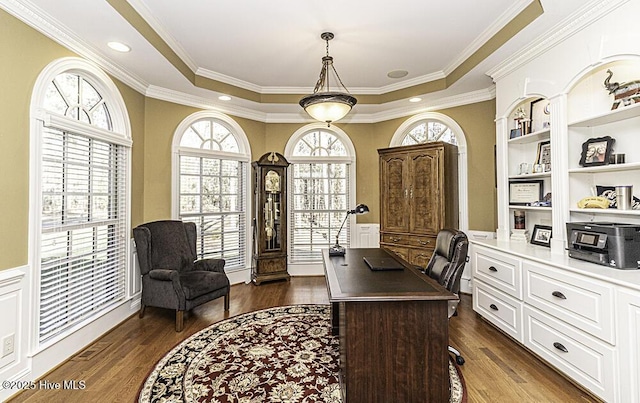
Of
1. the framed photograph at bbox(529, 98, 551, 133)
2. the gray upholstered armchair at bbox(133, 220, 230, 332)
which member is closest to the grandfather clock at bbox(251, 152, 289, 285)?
the gray upholstered armchair at bbox(133, 220, 230, 332)

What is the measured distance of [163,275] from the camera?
10.8 feet

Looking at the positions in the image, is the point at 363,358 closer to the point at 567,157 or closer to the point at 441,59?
the point at 567,157

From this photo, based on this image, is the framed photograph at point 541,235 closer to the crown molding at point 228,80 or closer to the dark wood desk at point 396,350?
the dark wood desk at point 396,350

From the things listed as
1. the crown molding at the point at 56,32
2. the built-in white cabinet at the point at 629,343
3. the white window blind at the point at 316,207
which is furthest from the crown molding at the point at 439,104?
the crown molding at the point at 56,32

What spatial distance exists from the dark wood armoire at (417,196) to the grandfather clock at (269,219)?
1566 millimetres

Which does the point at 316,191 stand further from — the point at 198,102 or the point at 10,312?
the point at 10,312

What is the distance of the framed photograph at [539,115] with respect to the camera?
10.3 ft

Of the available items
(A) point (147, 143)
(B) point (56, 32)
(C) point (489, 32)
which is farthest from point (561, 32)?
(A) point (147, 143)

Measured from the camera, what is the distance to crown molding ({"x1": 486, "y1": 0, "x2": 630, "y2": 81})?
2.27 meters

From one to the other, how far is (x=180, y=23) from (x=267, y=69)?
4.13 feet

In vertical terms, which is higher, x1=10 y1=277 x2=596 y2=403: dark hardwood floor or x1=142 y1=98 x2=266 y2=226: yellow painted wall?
x1=142 y1=98 x2=266 y2=226: yellow painted wall

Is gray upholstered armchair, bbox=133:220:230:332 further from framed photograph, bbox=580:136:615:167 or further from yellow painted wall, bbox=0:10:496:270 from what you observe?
framed photograph, bbox=580:136:615:167

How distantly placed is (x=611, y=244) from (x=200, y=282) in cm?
359

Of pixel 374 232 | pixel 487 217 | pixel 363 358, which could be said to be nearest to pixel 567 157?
pixel 487 217
